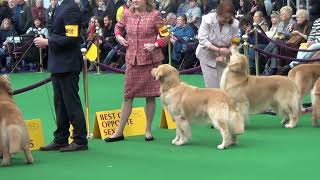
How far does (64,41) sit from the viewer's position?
7176mm

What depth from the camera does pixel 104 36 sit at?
62.1 feet

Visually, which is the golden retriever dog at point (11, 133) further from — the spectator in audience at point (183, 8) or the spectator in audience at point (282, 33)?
the spectator in audience at point (183, 8)

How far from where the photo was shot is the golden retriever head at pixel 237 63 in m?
8.49

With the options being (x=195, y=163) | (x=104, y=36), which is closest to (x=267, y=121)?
(x=195, y=163)

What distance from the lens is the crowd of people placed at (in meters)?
14.8

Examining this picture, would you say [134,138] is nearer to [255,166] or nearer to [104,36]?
[255,166]

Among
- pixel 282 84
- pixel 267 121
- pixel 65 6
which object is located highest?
pixel 65 6

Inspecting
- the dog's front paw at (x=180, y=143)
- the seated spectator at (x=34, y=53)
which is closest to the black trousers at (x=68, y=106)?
the dog's front paw at (x=180, y=143)

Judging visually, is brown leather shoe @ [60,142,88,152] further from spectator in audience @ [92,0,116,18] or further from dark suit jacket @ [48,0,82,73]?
spectator in audience @ [92,0,116,18]

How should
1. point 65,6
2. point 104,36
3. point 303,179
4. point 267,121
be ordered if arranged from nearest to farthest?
point 303,179
point 65,6
point 267,121
point 104,36

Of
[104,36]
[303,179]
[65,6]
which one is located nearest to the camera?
[303,179]

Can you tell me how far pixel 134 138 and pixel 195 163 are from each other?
1862 millimetres

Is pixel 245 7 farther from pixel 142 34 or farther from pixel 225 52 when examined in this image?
pixel 142 34

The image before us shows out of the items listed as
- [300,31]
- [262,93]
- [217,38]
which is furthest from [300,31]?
[217,38]
